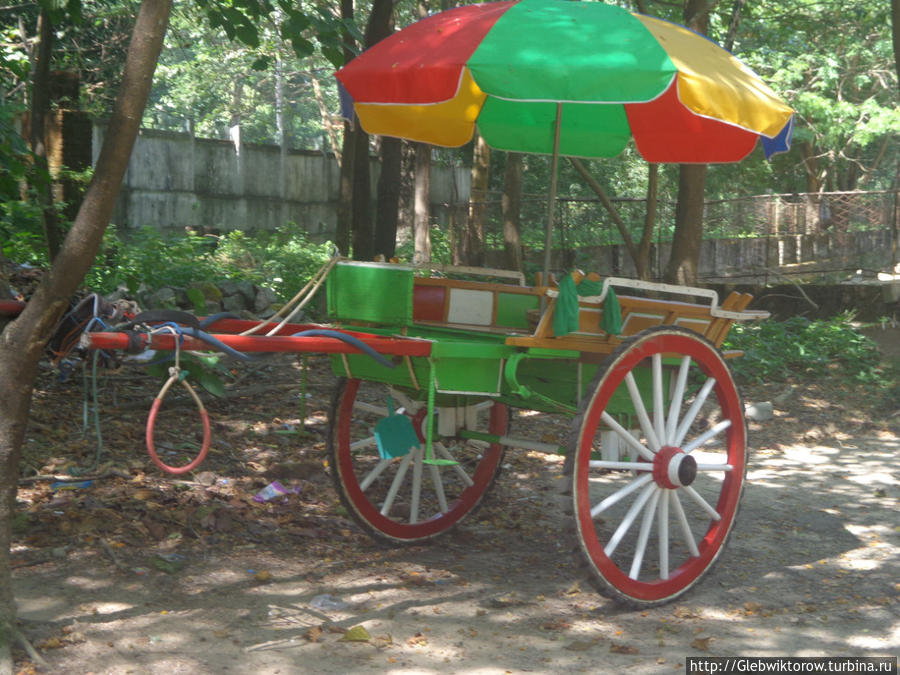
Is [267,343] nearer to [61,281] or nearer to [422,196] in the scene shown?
[61,281]

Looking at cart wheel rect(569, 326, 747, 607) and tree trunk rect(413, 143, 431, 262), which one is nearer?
cart wheel rect(569, 326, 747, 607)

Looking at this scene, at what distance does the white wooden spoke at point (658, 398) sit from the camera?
4625 millimetres

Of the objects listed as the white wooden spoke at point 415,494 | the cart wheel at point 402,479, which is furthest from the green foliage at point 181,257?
the white wooden spoke at point 415,494

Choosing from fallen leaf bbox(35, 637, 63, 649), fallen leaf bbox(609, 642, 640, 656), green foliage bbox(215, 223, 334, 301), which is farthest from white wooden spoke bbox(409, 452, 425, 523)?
green foliage bbox(215, 223, 334, 301)

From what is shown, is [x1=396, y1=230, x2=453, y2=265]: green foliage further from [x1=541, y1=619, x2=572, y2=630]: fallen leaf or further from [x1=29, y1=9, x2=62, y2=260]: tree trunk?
[x1=541, y1=619, x2=572, y2=630]: fallen leaf

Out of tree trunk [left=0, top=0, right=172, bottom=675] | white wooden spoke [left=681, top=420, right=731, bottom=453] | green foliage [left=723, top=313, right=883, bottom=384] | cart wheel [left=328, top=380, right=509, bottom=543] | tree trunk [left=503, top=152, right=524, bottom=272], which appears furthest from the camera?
tree trunk [left=503, top=152, right=524, bottom=272]

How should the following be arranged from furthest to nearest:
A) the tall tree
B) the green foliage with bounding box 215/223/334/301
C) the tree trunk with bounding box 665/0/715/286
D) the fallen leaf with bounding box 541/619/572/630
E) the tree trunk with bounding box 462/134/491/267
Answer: the tree trunk with bounding box 462/134/491/267
the green foliage with bounding box 215/223/334/301
the tall tree
the tree trunk with bounding box 665/0/715/286
the fallen leaf with bounding box 541/619/572/630

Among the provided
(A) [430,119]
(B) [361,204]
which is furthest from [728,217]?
(A) [430,119]

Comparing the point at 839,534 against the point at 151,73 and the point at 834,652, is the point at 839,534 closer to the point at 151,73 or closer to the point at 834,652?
the point at 834,652

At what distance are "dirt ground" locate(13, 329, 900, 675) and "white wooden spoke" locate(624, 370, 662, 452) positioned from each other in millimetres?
673

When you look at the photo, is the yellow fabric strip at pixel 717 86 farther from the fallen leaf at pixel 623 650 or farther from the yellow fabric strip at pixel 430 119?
the fallen leaf at pixel 623 650

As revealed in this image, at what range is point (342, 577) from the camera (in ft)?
15.4

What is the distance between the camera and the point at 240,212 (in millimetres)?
18516

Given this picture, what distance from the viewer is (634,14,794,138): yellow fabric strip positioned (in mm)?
4414
